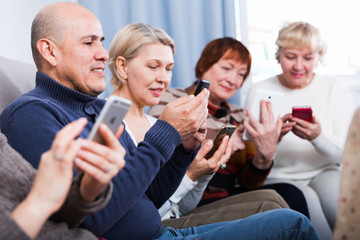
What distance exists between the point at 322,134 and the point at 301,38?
52 centimetres

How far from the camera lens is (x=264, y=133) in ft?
5.64

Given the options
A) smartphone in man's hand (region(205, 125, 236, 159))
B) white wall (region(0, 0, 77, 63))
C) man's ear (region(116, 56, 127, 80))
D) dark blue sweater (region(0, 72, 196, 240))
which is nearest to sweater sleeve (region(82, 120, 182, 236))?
dark blue sweater (region(0, 72, 196, 240))

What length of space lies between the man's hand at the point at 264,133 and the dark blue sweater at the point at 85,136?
796mm

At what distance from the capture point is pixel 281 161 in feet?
6.58

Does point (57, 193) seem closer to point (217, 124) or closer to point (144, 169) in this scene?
point (144, 169)

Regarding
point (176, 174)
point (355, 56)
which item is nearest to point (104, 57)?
point (176, 174)

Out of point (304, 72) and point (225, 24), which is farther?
point (225, 24)

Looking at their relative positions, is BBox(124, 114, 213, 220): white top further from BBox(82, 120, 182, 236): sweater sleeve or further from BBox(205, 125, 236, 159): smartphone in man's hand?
BBox(82, 120, 182, 236): sweater sleeve

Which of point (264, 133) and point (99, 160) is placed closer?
point (99, 160)

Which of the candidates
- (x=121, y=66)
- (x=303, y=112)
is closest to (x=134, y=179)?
(x=121, y=66)

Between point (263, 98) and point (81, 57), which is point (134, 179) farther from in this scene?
point (263, 98)

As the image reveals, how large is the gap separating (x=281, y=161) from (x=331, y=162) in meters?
0.24

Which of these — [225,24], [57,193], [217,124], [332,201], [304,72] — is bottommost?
[332,201]

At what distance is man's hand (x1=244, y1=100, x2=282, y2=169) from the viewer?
5.62ft
